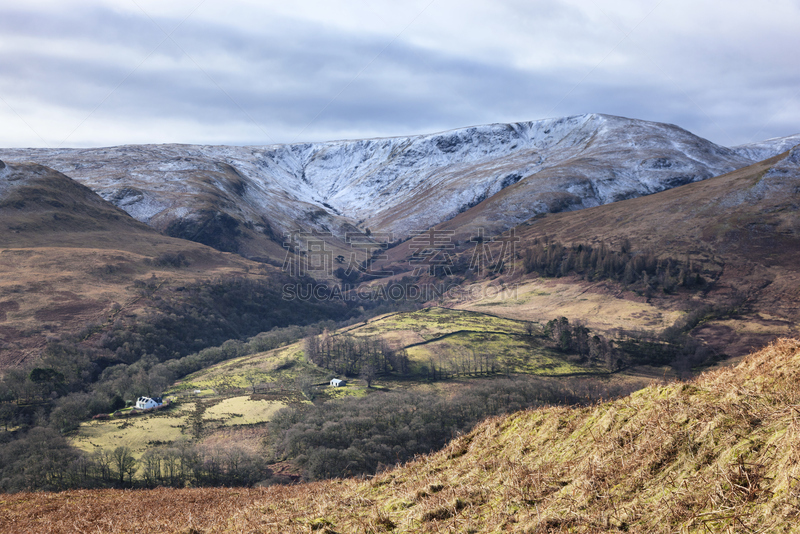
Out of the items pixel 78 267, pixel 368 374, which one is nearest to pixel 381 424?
pixel 368 374

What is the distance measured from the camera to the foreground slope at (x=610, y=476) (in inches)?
207

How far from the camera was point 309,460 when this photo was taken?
42.8m

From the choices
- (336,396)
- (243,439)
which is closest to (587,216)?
(336,396)

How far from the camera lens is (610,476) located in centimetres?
673

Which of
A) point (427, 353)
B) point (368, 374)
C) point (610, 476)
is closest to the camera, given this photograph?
point (610, 476)

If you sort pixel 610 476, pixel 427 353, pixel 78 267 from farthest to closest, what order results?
1. pixel 78 267
2. pixel 427 353
3. pixel 610 476

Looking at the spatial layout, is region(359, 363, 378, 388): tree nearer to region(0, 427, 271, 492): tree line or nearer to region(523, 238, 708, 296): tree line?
region(0, 427, 271, 492): tree line

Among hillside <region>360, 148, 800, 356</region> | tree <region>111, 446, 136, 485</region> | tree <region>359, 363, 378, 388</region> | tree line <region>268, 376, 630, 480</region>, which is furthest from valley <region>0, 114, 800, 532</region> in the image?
tree <region>359, 363, 378, 388</region>

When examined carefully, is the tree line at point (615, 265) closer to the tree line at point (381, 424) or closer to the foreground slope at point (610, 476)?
the tree line at point (381, 424)

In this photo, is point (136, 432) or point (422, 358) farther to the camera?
point (422, 358)

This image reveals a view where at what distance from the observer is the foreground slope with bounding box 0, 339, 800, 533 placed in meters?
5.26

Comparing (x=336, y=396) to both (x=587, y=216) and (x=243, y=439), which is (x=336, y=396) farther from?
(x=587, y=216)

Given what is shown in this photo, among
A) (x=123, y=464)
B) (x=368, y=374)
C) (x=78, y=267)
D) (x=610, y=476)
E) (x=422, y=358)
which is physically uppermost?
(x=610, y=476)

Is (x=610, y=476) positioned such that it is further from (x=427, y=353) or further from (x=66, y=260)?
(x=66, y=260)
